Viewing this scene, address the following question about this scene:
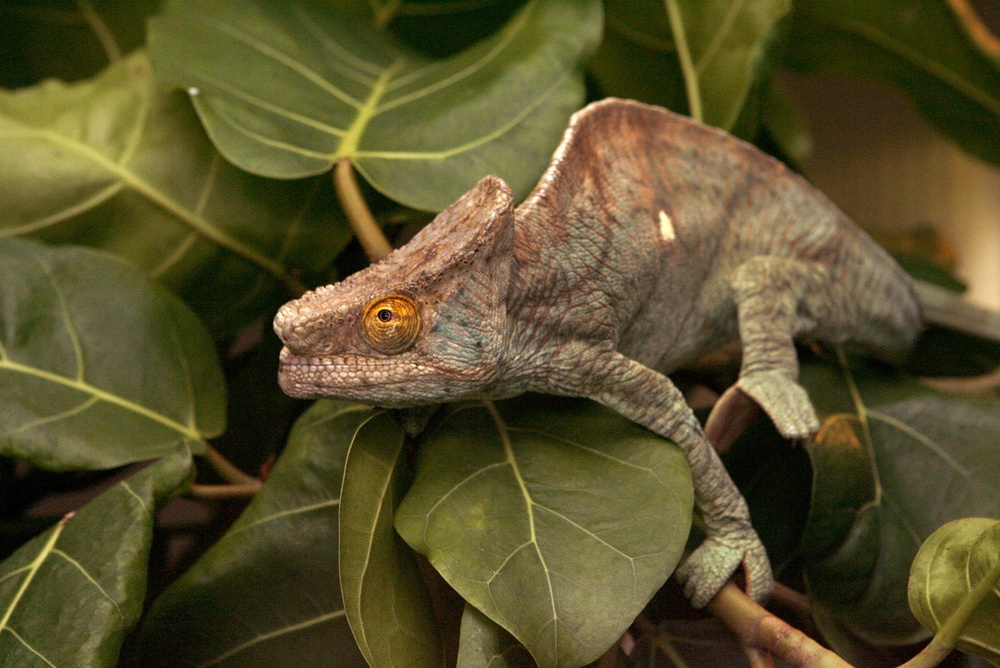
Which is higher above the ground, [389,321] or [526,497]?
[389,321]

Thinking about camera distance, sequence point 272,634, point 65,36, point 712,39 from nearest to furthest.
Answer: point 272,634 → point 712,39 → point 65,36

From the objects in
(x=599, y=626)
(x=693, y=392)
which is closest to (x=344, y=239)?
(x=693, y=392)

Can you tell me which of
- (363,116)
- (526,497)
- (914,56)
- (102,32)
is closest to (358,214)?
(363,116)

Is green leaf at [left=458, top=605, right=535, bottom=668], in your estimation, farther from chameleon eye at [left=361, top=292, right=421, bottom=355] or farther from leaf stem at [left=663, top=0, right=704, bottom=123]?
leaf stem at [left=663, top=0, right=704, bottom=123]

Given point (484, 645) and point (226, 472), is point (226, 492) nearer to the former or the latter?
point (226, 472)

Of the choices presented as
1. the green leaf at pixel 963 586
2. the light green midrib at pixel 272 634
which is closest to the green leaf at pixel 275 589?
the light green midrib at pixel 272 634

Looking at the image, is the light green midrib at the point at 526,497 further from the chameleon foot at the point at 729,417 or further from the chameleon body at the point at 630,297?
the chameleon foot at the point at 729,417

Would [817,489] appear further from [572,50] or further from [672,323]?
[572,50]
